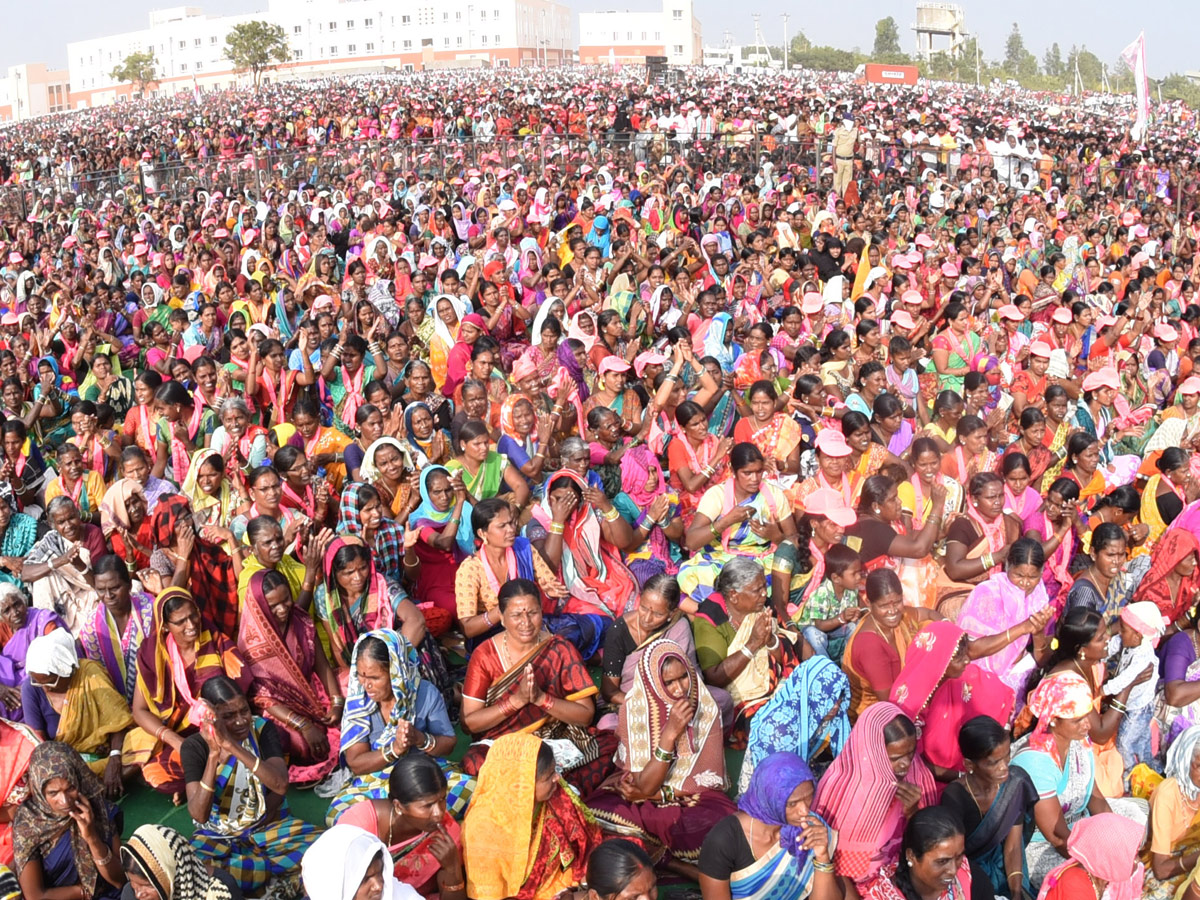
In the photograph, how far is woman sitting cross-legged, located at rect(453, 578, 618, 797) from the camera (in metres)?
3.61

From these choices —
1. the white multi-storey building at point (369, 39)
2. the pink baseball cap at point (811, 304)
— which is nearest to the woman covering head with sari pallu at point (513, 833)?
the pink baseball cap at point (811, 304)

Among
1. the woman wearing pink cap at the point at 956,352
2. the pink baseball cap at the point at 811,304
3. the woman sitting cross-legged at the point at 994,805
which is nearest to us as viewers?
the woman sitting cross-legged at the point at 994,805

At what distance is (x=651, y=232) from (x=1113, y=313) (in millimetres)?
4773

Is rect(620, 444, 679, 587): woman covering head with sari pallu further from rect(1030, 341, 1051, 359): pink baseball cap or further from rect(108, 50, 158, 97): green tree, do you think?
rect(108, 50, 158, 97): green tree

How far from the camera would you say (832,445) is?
473 centimetres

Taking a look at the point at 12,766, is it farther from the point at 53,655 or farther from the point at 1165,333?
the point at 1165,333

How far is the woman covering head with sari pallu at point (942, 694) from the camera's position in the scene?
3467mm

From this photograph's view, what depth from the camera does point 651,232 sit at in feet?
39.1

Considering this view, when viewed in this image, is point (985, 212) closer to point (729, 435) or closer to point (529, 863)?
point (729, 435)

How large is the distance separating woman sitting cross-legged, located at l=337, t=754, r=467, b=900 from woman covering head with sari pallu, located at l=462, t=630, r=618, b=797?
62cm

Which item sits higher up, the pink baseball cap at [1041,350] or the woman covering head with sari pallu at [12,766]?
the pink baseball cap at [1041,350]

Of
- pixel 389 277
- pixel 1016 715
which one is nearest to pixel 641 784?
pixel 1016 715

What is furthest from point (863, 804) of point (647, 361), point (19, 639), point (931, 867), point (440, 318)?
point (440, 318)

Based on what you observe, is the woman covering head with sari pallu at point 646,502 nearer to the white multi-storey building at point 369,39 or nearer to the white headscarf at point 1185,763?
the white headscarf at point 1185,763
